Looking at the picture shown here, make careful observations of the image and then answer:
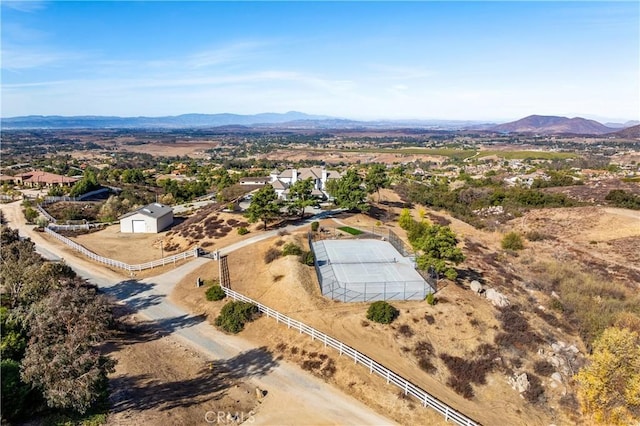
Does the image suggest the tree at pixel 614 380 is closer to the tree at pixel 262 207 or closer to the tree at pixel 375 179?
the tree at pixel 262 207

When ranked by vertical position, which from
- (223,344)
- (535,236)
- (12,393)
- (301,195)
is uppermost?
(301,195)

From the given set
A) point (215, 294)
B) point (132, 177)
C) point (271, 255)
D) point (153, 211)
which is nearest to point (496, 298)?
point (271, 255)

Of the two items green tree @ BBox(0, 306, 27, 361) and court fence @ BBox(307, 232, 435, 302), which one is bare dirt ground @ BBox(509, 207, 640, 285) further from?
green tree @ BBox(0, 306, 27, 361)

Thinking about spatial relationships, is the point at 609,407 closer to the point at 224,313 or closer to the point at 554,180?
the point at 224,313

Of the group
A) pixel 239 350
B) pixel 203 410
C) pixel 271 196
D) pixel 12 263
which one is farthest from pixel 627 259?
pixel 12 263

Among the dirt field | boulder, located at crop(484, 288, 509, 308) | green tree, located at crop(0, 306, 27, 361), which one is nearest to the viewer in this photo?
green tree, located at crop(0, 306, 27, 361)

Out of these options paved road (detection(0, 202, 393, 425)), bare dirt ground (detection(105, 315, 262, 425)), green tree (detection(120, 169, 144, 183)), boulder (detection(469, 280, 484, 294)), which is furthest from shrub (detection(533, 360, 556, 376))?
green tree (detection(120, 169, 144, 183))

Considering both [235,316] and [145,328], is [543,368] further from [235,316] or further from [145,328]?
[145,328]
